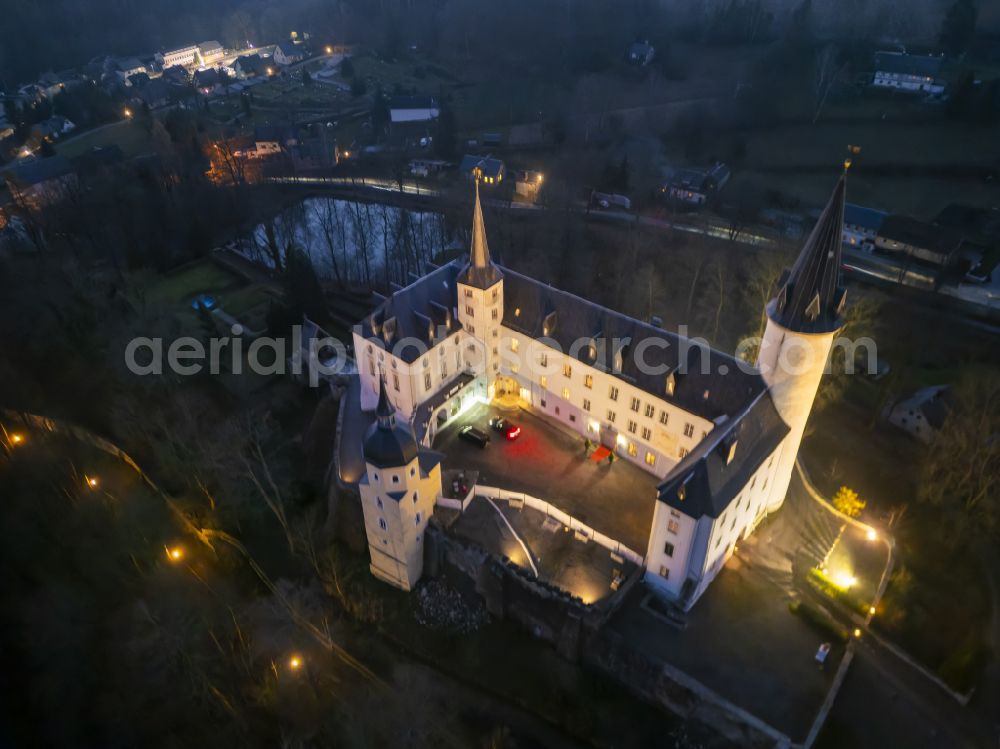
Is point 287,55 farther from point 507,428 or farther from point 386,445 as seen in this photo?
point 386,445

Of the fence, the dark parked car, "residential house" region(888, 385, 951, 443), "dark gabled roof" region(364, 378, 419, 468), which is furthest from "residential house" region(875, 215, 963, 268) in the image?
"dark gabled roof" region(364, 378, 419, 468)

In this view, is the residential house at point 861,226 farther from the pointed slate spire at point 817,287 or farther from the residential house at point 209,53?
the residential house at point 209,53

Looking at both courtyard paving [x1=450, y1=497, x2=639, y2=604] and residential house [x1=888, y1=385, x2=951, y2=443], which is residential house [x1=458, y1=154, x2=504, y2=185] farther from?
courtyard paving [x1=450, y1=497, x2=639, y2=604]

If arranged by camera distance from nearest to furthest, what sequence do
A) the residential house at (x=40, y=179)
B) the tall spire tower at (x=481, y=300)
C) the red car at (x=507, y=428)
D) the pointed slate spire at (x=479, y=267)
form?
the pointed slate spire at (x=479, y=267) → the tall spire tower at (x=481, y=300) → the red car at (x=507, y=428) → the residential house at (x=40, y=179)

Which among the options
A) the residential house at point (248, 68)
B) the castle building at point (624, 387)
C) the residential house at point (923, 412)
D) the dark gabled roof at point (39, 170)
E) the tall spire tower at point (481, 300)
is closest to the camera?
the castle building at point (624, 387)

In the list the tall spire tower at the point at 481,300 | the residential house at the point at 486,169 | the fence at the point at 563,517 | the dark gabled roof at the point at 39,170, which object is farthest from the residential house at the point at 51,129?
the fence at the point at 563,517

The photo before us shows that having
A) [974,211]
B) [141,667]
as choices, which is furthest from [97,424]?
[974,211]

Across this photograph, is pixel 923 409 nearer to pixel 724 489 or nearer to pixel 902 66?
pixel 724 489
